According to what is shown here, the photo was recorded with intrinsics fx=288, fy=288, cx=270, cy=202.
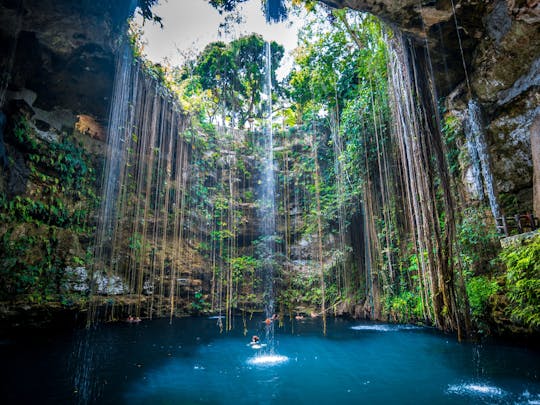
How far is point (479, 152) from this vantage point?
607cm

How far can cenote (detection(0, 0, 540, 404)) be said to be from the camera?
4027 millimetres

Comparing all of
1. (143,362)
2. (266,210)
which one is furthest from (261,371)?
(266,210)

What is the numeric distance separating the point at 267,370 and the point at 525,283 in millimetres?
3972

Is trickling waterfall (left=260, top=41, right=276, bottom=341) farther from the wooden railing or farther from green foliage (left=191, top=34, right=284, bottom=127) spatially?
the wooden railing

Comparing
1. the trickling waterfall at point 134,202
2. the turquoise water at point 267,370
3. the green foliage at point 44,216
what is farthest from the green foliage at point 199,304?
the green foliage at point 44,216

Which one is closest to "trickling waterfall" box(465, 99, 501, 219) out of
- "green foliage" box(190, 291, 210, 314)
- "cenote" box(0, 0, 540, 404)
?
"cenote" box(0, 0, 540, 404)

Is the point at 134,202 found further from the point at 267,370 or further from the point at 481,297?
the point at 481,297

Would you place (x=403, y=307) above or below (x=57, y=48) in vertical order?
below

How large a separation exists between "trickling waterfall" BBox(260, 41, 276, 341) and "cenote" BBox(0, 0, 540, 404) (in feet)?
0.54

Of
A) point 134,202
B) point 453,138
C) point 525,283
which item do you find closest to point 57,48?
point 134,202

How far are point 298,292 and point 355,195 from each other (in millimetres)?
4670

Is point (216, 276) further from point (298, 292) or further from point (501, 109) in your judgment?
point (501, 109)

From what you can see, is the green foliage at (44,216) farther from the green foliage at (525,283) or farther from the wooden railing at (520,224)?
the wooden railing at (520,224)

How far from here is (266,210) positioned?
13273 mm
